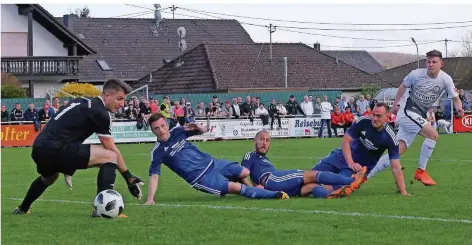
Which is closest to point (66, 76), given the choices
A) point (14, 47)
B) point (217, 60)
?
point (14, 47)

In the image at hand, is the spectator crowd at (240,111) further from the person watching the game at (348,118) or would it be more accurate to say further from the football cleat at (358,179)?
the football cleat at (358,179)

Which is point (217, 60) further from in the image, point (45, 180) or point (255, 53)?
point (45, 180)

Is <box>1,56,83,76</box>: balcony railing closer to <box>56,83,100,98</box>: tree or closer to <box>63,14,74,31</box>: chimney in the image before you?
<box>56,83,100,98</box>: tree

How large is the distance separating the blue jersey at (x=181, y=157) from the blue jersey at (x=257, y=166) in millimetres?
573

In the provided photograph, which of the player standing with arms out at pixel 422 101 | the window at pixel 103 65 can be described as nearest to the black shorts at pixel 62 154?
the player standing with arms out at pixel 422 101

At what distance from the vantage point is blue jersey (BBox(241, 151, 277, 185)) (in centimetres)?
1340

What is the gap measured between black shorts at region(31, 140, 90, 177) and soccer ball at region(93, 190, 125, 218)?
0.42 m

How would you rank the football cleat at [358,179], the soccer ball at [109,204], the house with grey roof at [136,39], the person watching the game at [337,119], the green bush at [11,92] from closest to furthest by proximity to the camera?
the soccer ball at [109,204]
the football cleat at [358,179]
the person watching the game at [337,119]
the green bush at [11,92]
the house with grey roof at [136,39]

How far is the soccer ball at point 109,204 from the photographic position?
10828 millimetres

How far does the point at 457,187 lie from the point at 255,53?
5117 centimetres

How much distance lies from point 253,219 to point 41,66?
4566cm

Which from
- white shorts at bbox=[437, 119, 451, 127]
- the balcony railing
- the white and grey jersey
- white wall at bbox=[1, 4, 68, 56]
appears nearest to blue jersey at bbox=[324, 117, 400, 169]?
the white and grey jersey

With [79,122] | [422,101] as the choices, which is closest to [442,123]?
[422,101]

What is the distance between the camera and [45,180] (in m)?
11.5
